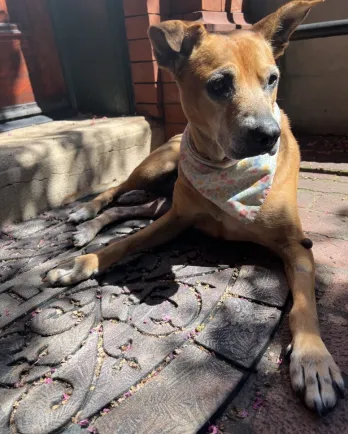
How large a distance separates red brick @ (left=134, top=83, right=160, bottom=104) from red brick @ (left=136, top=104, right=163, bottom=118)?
0.16ft

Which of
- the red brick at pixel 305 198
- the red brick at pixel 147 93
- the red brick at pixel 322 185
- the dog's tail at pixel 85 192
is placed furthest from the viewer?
the red brick at pixel 147 93

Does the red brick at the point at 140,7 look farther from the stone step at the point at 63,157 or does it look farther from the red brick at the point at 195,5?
the stone step at the point at 63,157

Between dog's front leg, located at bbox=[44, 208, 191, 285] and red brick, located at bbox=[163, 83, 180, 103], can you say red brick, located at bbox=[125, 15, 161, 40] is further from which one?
dog's front leg, located at bbox=[44, 208, 191, 285]

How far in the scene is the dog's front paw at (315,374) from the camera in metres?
1.37

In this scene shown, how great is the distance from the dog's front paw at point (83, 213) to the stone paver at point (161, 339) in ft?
1.75

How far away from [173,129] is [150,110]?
37cm

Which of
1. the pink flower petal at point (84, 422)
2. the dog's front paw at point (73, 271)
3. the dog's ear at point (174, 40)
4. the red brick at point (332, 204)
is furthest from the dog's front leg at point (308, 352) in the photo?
the dog's ear at point (174, 40)

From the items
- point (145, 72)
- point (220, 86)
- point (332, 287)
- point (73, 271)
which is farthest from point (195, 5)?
point (332, 287)

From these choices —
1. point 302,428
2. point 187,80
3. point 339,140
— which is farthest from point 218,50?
point 339,140

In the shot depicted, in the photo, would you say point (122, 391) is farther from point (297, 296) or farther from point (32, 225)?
point (32, 225)

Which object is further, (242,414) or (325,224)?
(325,224)

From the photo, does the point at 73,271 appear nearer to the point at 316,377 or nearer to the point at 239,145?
the point at 239,145

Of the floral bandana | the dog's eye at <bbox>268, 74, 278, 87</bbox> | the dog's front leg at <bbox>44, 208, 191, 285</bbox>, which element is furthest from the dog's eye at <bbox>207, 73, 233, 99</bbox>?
the dog's front leg at <bbox>44, 208, 191, 285</bbox>

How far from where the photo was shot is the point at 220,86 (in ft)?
6.48
